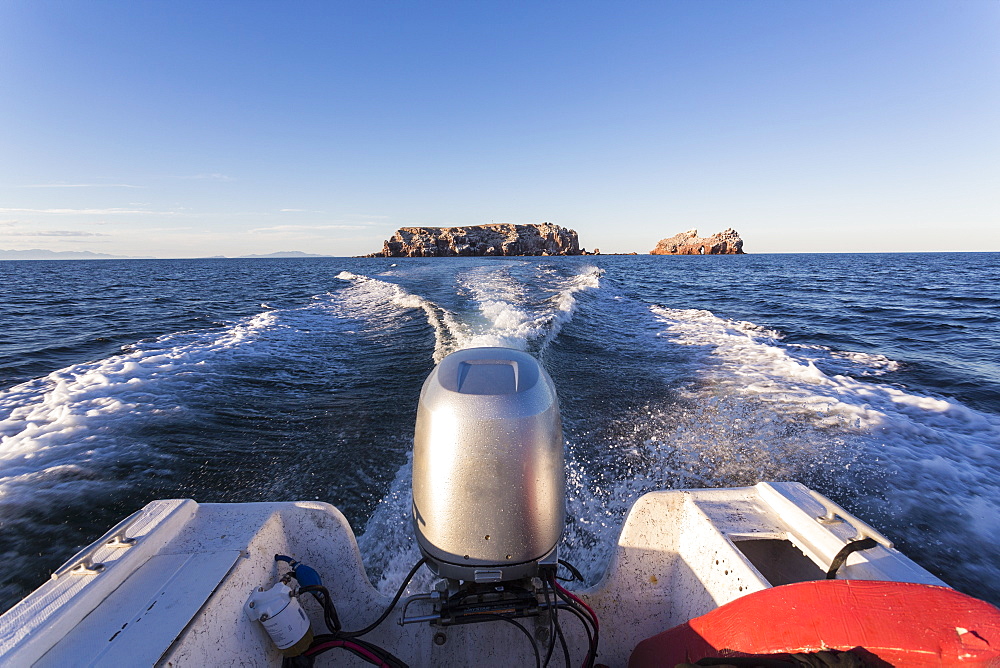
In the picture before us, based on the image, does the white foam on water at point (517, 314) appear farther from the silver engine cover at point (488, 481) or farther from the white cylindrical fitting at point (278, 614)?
the white cylindrical fitting at point (278, 614)

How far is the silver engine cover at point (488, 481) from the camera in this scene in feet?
4.99

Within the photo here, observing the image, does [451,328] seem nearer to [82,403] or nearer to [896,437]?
[82,403]

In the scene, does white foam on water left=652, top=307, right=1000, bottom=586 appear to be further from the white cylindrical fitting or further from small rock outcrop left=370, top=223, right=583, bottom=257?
small rock outcrop left=370, top=223, right=583, bottom=257

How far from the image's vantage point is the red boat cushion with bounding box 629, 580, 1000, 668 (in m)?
0.82

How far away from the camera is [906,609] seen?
891 millimetres

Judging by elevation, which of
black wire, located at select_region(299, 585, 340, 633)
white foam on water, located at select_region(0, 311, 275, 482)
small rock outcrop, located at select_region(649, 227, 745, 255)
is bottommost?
white foam on water, located at select_region(0, 311, 275, 482)

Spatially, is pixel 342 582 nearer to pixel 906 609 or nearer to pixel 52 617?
pixel 52 617

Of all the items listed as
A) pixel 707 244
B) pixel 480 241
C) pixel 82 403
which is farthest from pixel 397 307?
pixel 707 244

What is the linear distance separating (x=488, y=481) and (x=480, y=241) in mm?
90140

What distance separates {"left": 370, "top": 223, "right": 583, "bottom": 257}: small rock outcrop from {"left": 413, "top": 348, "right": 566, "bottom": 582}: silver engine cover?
8817 centimetres

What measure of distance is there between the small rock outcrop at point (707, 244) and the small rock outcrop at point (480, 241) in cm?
3025

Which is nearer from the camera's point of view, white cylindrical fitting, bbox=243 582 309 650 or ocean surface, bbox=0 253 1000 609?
white cylindrical fitting, bbox=243 582 309 650

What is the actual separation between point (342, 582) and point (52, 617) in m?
0.99

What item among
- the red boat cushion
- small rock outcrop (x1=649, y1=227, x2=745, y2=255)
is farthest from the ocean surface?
small rock outcrop (x1=649, y1=227, x2=745, y2=255)
